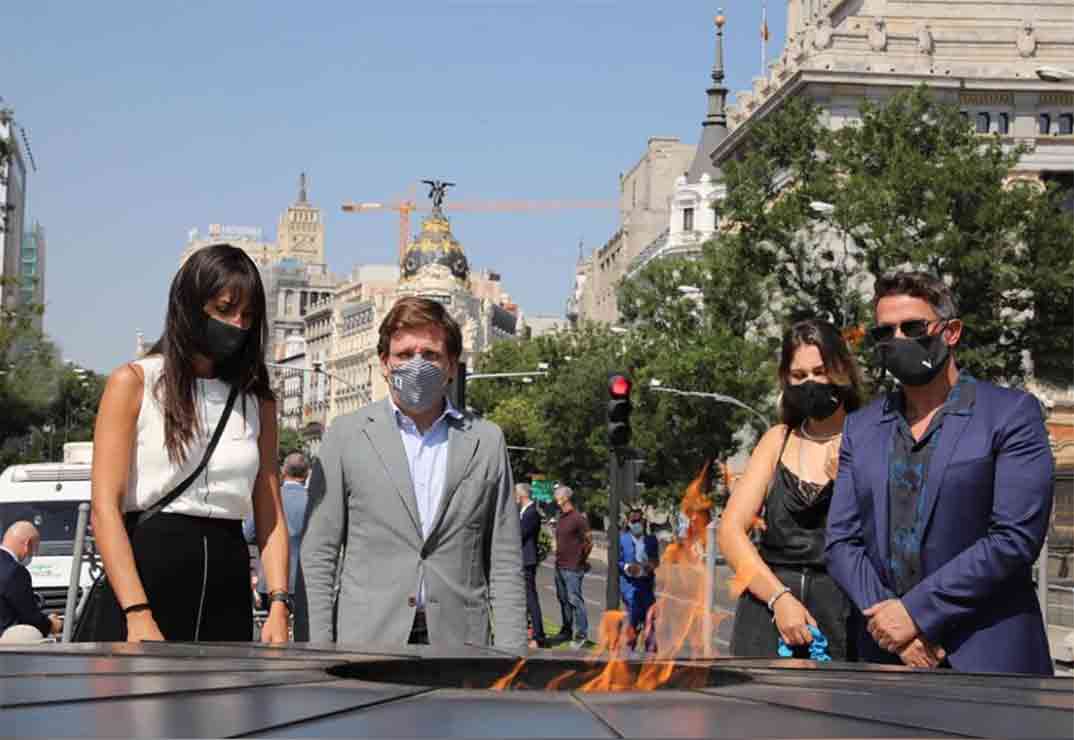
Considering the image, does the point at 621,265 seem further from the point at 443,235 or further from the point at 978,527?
the point at 978,527

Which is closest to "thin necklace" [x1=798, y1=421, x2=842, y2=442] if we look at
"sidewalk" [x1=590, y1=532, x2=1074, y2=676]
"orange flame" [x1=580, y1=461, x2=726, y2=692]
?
"orange flame" [x1=580, y1=461, x2=726, y2=692]

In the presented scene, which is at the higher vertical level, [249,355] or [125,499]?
[249,355]

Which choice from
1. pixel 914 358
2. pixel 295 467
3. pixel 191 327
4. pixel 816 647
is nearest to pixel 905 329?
pixel 914 358

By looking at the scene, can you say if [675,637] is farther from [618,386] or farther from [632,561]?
[632,561]

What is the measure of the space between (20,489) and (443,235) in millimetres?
179054

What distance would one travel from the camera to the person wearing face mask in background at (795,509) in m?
6.09

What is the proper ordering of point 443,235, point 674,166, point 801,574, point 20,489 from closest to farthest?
1. point 801,574
2. point 20,489
3. point 674,166
4. point 443,235

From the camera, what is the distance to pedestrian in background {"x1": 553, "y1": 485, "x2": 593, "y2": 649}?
22.8 m

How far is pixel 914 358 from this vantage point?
5.54 metres

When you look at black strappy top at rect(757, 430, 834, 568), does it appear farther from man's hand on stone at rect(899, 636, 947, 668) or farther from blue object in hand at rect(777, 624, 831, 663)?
man's hand on stone at rect(899, 636, 947, 668)

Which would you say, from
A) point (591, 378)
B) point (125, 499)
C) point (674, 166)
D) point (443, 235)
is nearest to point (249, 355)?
point (125, 499)

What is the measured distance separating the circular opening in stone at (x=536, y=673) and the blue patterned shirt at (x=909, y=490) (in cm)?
135

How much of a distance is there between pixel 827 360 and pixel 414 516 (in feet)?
4.89

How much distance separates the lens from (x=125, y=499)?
17.9ft
